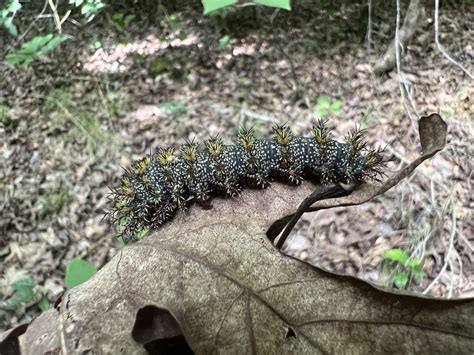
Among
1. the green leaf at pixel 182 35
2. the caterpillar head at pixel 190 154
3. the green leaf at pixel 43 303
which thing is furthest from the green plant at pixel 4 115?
the caterpillar head at pixel 190 154

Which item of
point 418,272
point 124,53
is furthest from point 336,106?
point 124,53

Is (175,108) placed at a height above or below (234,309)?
below

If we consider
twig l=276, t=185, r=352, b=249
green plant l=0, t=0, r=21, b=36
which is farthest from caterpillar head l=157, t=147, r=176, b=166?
green plant l=0, t=0, r=21, b=36

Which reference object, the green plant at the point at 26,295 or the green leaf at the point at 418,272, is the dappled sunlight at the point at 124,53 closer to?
the green plant at the point at 26,295

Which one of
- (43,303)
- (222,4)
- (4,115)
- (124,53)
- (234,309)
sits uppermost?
(222,4)

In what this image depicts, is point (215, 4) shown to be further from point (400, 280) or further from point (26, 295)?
point (26, 295)

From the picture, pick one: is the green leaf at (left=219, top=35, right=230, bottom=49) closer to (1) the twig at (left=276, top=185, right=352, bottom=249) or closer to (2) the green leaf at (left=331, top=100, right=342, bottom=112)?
(2) the green leaf at (left=331, top=100, right=342, bottom=112)
